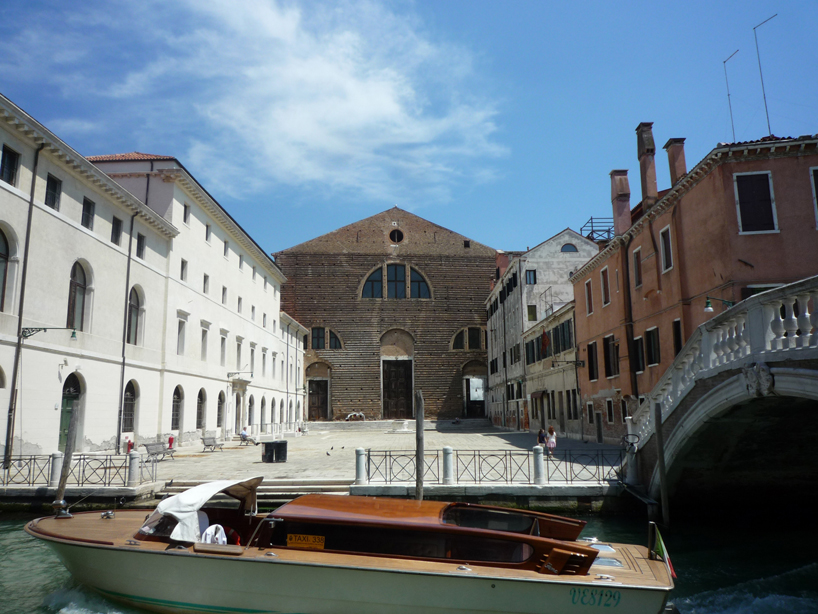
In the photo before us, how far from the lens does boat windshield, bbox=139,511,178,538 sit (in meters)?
7.68

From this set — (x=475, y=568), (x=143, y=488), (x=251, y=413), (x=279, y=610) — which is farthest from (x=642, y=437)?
(x=251, y=413)

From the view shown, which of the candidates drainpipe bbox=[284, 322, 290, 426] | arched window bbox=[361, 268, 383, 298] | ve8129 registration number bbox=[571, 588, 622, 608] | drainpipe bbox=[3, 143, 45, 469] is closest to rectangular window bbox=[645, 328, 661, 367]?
ve8129 registration number bbox=[571, 588, 622, 608]

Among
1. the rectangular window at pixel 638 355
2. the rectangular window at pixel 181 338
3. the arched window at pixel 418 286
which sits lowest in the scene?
the rectangular window at pixel 638 355

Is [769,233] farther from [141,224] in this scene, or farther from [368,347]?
[368,347]

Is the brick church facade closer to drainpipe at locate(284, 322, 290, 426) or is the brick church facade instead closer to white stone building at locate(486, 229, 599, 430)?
drainpipe at locate(284, 322, 290, 426)

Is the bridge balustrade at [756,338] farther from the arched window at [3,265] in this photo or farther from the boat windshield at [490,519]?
the arched window at [3,265]

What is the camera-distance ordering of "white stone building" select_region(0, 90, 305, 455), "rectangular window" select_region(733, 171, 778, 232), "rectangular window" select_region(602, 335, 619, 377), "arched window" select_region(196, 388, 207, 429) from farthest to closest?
1. "arched window" select_region(196, 388, 207, 429)
2. "rectangular window" select_region(602, 335, 619, 377)
3. "white stone building" select_region(0, 90, 305, 455)
4. "rectangular window" select_region(733, 171, 778, 232)

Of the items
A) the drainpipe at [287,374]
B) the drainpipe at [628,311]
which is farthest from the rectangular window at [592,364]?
the drainpipe at [287,374]

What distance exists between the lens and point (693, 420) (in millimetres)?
10625

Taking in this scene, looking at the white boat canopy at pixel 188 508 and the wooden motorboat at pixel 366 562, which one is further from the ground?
the white boat canopy at pixel 188 508

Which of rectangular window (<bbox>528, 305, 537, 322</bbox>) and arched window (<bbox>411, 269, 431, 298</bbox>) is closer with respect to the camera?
rectangular window (<bbox>528, 305, 537, 322</bbox>)

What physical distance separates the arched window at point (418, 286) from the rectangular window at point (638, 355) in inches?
1097

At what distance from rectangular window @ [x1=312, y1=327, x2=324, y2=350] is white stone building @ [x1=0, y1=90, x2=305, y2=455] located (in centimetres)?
1219

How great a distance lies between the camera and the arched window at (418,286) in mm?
47375
